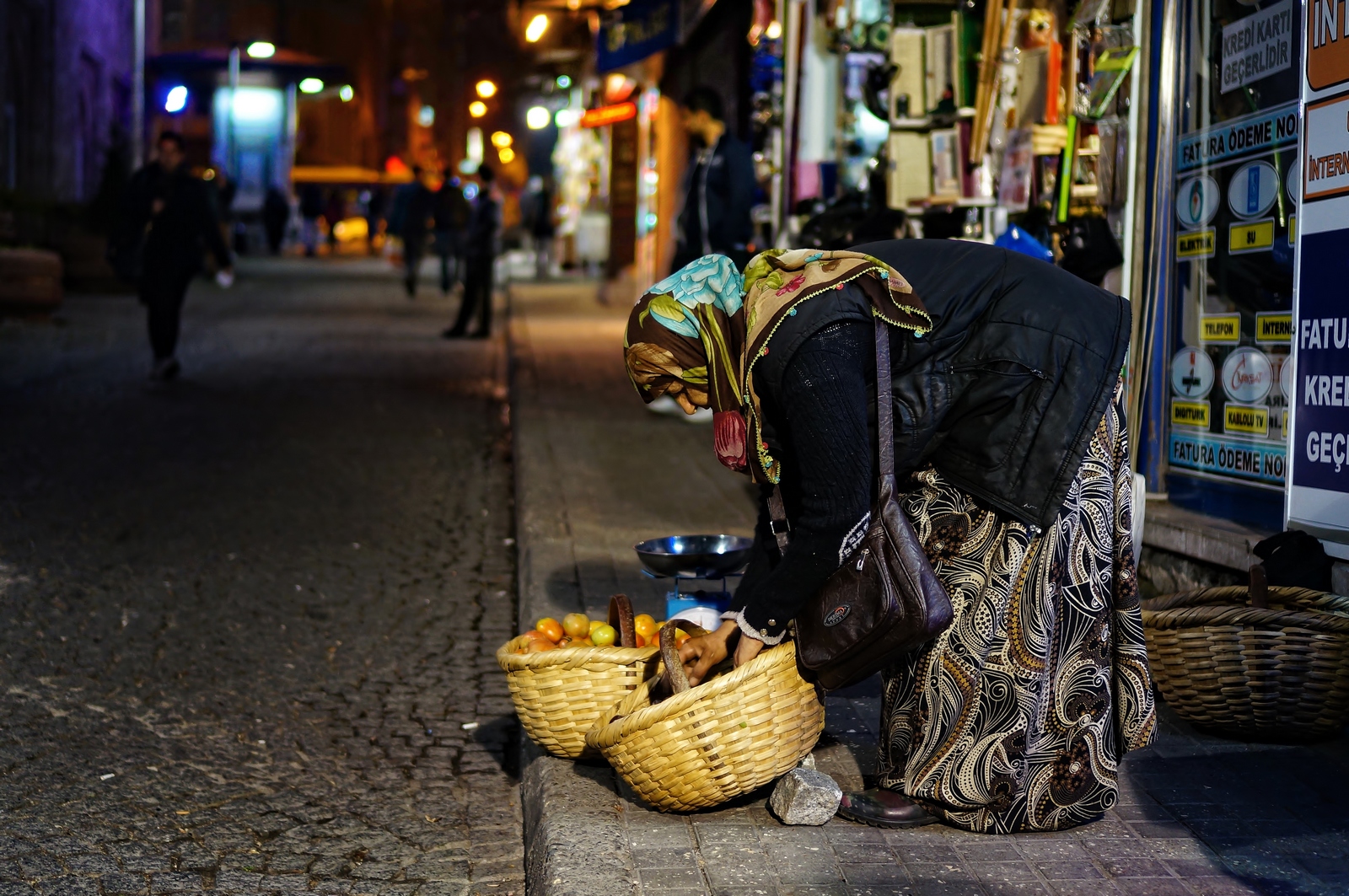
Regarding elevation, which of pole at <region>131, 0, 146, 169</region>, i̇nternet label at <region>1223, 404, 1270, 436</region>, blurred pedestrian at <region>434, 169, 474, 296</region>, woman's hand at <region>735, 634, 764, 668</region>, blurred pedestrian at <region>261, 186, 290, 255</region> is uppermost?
pole at <region>131, 0, 146, 169</region>

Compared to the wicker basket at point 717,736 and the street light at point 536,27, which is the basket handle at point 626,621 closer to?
the wicker basket at point 717,736

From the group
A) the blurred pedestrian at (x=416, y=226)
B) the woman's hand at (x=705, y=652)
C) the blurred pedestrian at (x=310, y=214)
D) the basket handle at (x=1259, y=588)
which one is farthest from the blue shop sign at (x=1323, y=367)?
the blurred pedestrian at (x=310, y=214)

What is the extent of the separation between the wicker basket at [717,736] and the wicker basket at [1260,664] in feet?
4.21

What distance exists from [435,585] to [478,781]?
2.17 m

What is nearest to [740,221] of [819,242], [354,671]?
[819,242]

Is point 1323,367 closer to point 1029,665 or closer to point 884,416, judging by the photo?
point 1029,665

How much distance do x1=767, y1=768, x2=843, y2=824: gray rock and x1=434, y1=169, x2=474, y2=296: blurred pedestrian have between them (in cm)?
1365

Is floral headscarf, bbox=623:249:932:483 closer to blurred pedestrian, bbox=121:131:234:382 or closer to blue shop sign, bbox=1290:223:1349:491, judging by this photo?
blue shop sign, bbox=1290:223:1349:491

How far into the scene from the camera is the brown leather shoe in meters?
3.38

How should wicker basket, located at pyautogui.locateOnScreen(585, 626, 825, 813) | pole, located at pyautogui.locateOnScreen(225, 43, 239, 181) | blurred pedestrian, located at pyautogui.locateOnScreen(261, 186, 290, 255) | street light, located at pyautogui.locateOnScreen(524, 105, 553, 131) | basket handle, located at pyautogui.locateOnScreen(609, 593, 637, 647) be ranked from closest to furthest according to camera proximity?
wicker basket, located at pyautogui.locateOnScreen(585, 626, 825, 813) → basket handle, located at pyautogui.locateOnScreen(609, 593, 637, 647) → street light, located at pyautogui.locateOnScreen(524, 105, 553, 131) → blurred pedestrian, located at pyautogui.locateOnScreen(261, 186, 290, 255) → pole, located at pyautogui.locateOnScreen(225, 43, 239, 181)

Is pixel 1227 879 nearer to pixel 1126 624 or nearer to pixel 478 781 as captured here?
pixel 1126 624

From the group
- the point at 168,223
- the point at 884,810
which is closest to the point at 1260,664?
the point at 884,810

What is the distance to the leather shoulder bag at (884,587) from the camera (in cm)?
307

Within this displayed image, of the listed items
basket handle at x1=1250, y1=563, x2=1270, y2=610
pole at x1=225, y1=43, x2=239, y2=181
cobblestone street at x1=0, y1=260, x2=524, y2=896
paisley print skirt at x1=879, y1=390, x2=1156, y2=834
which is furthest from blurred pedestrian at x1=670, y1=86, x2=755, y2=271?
pole at x1=225, y1=43, x2=239, y2=181
